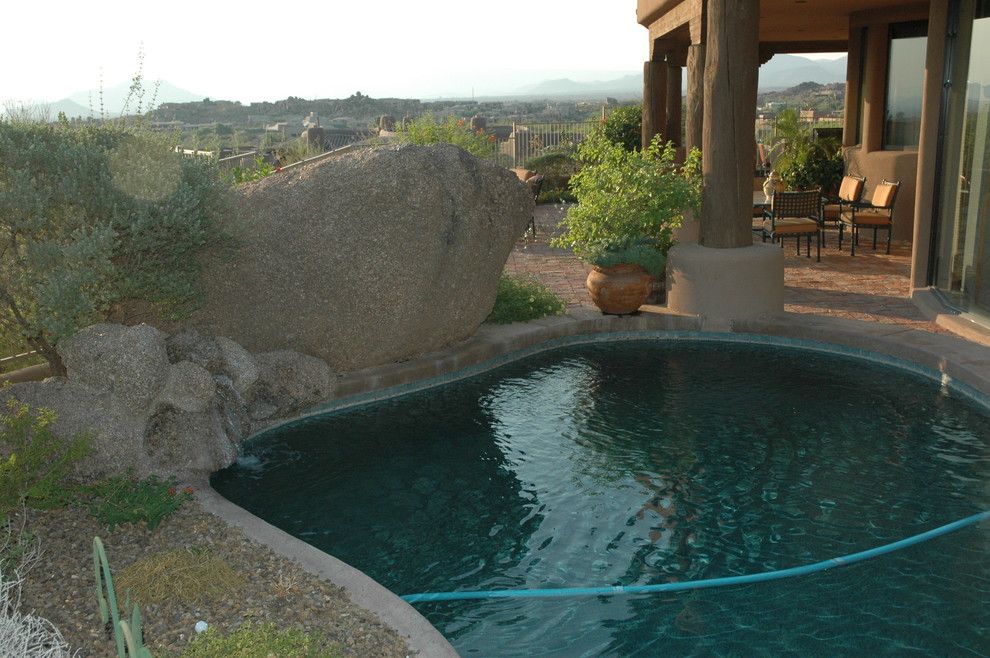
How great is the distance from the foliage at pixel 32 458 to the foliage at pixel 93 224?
0.83m

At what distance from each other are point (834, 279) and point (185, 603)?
9551 mm

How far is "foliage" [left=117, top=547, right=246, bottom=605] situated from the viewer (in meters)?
4.33

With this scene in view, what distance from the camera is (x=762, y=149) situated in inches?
931

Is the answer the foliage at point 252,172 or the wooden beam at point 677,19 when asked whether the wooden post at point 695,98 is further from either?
the foliage at point 252,172

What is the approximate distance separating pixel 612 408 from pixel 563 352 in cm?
180

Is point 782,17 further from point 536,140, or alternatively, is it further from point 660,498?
point 660,498

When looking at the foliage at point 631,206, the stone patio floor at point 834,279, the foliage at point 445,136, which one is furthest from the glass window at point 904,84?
the foliage at point 445,136

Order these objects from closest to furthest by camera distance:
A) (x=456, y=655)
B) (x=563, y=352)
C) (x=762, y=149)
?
(x=456, y=655)
(x=563, y=352)
(x=762, y=149)

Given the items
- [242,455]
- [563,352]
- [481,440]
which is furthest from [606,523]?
[563,352]

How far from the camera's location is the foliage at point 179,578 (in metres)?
4.33

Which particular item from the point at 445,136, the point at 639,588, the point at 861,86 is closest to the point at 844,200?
the point at 861,86

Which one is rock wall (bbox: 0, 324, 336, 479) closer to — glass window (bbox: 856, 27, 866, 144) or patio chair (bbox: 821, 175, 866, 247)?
patio chair (bbox: 821, 175, 866, 247)

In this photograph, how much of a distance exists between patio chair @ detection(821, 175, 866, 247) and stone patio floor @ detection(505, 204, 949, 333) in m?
0.51

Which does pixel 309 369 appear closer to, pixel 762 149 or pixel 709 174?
pixel 709 174
